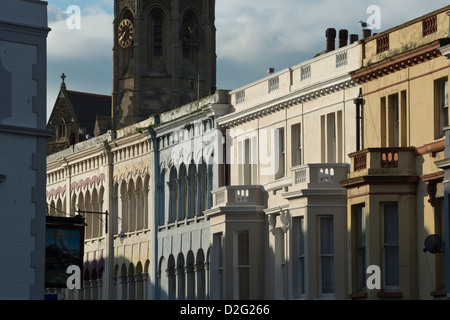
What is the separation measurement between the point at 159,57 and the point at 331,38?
145ft

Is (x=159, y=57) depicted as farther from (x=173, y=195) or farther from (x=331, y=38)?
(x=331, y=38)

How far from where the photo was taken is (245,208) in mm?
59562

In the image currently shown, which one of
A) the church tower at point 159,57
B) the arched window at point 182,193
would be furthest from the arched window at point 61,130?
the arched window at point 182,193

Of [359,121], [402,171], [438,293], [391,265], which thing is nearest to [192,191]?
[359,121]

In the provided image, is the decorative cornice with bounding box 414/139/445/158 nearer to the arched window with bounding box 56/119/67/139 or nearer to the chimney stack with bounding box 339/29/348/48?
the chimney stack with bounding box 339/29/348/48

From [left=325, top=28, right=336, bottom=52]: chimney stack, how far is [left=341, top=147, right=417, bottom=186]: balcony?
540 inches

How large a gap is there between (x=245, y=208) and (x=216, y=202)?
6.61 feet

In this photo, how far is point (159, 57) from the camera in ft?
350

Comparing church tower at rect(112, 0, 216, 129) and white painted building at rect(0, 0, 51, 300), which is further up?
church tower at rect(112, 0, 216, 129)

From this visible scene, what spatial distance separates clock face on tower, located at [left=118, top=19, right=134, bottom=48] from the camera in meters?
107

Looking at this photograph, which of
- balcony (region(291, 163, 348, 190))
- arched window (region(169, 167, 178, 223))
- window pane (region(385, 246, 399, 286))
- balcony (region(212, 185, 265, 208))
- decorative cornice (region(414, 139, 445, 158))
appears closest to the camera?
decorative cornice (region(414, 139, 445, 158))

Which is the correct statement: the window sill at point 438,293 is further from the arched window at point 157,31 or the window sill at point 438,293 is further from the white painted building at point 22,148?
the arched window at point 157,31

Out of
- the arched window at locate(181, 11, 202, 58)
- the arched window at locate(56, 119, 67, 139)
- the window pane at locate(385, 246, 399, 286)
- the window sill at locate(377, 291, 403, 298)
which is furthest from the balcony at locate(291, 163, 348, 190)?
the arched window at locate(56, 119, 67, 139)

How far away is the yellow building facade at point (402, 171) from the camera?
157 ft
